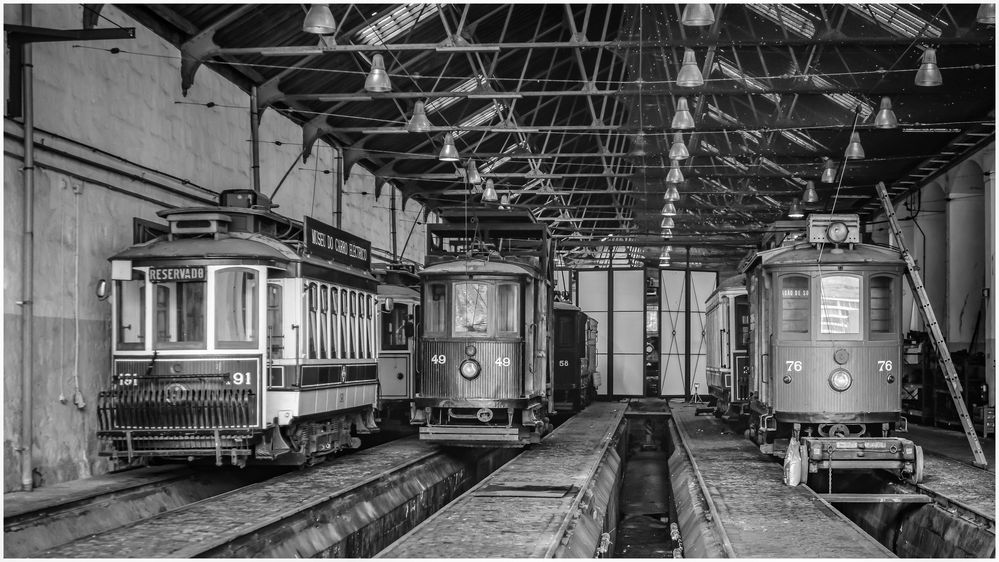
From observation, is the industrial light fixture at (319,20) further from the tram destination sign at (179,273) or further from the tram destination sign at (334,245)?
the tram destination sign at (179,273)

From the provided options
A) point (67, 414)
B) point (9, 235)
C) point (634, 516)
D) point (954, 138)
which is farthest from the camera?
point (954, 138)

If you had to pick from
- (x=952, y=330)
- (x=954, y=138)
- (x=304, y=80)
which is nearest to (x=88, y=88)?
(x=304, y=80)

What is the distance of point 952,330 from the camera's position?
26250mm

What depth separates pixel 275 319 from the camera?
13.9m

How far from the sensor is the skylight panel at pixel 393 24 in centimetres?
2041

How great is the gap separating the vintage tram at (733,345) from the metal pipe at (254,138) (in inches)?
368

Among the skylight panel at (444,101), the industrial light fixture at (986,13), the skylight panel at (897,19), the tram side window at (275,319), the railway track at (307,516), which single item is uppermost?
the skylight panel at (444,101)

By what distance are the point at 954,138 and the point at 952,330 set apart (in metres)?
5.22

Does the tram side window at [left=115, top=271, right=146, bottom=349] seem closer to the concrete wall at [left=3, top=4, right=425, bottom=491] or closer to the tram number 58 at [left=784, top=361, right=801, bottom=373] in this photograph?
the concrete wall at [left=3, top=4, right=425, bottom=491]

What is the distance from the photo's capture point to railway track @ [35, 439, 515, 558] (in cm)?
916

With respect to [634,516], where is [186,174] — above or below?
above

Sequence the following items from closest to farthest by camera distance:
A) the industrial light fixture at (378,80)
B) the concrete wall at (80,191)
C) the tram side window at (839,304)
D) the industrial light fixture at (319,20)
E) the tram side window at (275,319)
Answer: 1. the concrete wall at (80,191)
2. the industrial light fixture at (319,20)
3. the tram side window at (275,319)
4. the tram side window at (839,304)
5. the industrial light fixture at (378,80)

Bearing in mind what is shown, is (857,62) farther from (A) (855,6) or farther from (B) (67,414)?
(B) (67,414)

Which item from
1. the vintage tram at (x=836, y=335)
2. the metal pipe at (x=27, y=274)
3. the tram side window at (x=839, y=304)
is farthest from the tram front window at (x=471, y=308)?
the metal pipe at (x=27, y=274)
